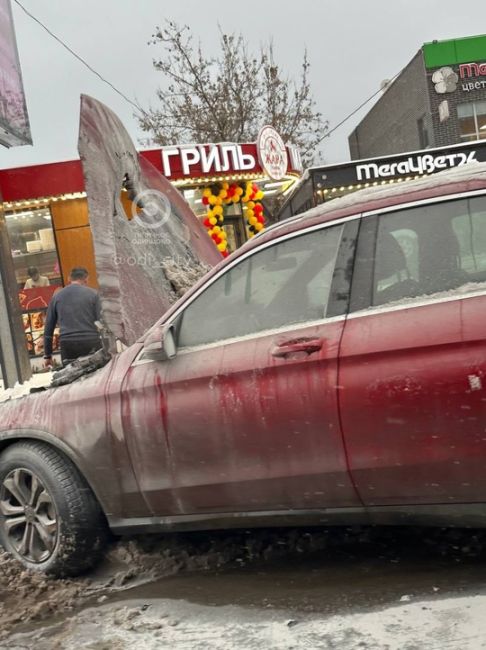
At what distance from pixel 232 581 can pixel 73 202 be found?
13291 mm

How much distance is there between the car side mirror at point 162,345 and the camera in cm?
341

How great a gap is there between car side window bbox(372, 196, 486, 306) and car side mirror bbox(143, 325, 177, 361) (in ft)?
3.19

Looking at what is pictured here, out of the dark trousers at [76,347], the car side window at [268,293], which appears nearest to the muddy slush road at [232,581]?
the car side window at [268,293]

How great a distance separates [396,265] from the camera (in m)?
3.08

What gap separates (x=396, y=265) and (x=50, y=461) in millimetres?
1997

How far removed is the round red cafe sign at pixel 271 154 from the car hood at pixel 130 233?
9647 millimetres

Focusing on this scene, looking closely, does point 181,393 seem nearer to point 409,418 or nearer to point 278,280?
point 278,280

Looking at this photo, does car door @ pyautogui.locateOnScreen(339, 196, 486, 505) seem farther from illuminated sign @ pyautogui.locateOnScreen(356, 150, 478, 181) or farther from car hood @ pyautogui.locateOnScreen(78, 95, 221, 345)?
illuminated sign @ pyautogui.locateOnScreen(356, 150, 478, 181)

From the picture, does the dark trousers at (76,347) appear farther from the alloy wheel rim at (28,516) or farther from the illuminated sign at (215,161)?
the illuminated sign at (215,161)

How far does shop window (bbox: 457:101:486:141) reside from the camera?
95.5 ft

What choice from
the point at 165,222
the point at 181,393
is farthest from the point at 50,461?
the point at 165,222

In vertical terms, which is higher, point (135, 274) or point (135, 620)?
point (135, 274)

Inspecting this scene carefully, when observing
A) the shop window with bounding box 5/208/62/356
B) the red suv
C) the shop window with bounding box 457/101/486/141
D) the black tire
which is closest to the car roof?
the red suv

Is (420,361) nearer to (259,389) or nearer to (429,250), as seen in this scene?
(429,250)
